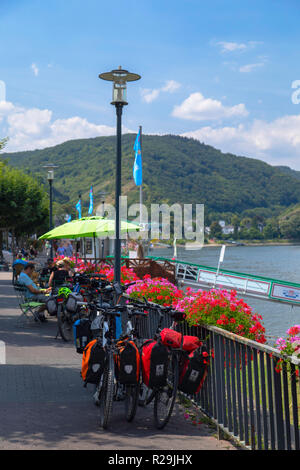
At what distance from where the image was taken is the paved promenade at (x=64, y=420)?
4824mm

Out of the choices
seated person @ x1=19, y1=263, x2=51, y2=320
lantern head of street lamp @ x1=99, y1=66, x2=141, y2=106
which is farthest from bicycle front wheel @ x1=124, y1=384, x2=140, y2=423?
seated person @ x1=19, y1=263, x2=51, y2=320

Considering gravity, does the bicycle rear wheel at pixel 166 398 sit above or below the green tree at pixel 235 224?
below

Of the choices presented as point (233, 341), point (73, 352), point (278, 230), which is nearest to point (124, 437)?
point (233, 341)

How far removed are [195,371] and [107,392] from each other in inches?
32.3

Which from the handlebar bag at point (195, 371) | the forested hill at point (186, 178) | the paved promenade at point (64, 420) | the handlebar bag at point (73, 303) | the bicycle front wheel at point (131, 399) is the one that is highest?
the forested hill at point (186, 178)

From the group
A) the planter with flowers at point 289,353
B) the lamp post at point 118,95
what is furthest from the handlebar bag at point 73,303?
the planter with flowers at point 289,353

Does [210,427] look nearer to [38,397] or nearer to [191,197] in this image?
[38,397]

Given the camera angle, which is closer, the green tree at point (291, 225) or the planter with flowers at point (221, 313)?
the planter with flowers at point (221, 313)

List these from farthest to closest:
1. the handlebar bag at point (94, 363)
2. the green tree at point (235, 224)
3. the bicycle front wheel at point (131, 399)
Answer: the green tree at point (235, 224) → the bicycle front wheel at point (131, 399) → the handlebar bag at point (94, 363)

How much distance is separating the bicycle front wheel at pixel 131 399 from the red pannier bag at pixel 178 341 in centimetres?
50

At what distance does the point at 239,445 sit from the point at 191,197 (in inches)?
6413

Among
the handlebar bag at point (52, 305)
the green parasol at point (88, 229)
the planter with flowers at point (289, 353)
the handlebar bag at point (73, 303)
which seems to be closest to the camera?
the planter with flowers at point (289, 353)

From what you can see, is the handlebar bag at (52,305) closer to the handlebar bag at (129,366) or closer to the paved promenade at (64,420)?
the paved promenade at (64,420)

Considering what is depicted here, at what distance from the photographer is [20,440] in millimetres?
4824
